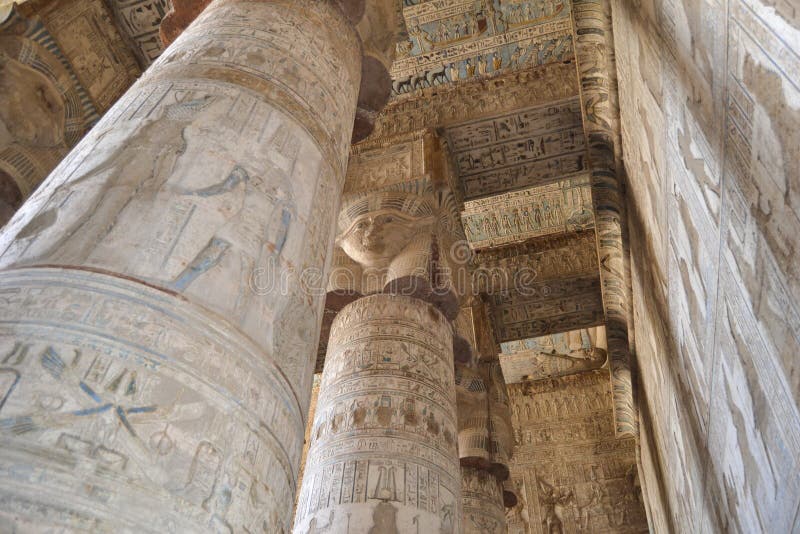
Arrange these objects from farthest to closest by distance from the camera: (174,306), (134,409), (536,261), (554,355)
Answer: (554,355) → (536,261) → (174,306) → (134,409)

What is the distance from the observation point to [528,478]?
9383 millimetres

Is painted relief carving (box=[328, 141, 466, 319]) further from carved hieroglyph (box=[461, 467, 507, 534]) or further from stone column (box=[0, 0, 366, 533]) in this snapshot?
stone column (box=[0, 0, 366, 533])

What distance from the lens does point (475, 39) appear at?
6699 millimetres

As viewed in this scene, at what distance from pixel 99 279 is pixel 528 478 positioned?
8.69m

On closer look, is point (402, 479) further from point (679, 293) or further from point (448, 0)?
point (448, 0)

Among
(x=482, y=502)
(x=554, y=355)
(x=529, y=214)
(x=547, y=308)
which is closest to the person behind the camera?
(x=482, y=502)

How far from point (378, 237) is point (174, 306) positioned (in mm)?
3556

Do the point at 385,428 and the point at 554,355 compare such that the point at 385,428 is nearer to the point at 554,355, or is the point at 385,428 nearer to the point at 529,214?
the point at 529,214

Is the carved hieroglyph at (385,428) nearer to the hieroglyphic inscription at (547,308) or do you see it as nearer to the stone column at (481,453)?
the stone column at (481,453)

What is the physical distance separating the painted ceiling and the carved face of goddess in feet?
6.98

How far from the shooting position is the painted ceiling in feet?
21.5

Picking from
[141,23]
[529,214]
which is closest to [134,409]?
[141,23]

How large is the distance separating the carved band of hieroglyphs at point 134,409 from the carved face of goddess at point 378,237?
130 inches

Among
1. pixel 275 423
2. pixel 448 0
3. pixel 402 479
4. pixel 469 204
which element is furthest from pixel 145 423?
pixel 469 204
